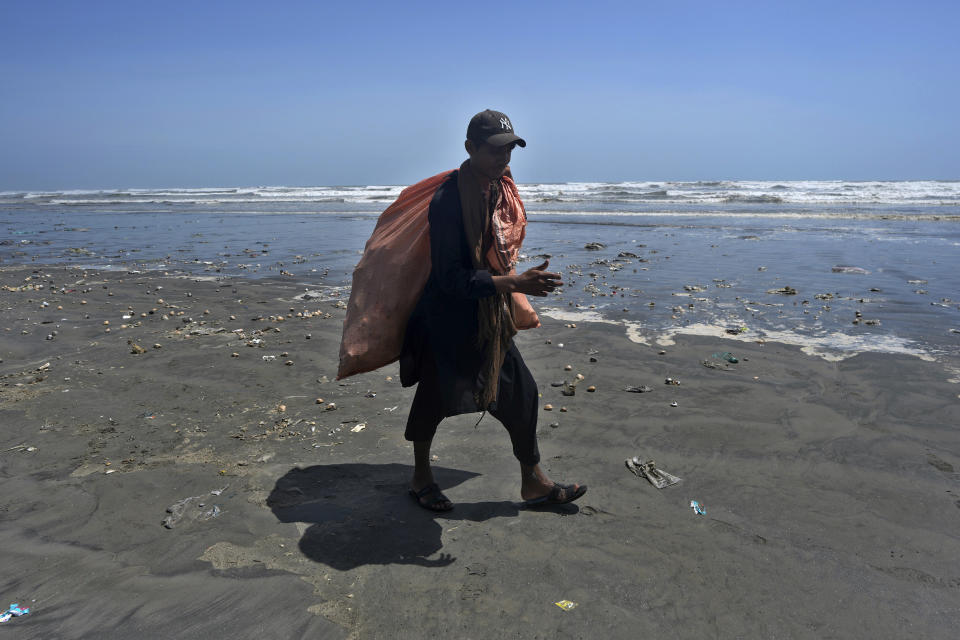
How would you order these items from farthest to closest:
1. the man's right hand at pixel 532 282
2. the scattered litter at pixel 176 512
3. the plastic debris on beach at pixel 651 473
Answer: the plastic debris on beach at pixel 651 473
the scattered litter at pixel 176 512
the man's right hand at pixel 532 282

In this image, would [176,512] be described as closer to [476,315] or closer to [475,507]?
[475,507]

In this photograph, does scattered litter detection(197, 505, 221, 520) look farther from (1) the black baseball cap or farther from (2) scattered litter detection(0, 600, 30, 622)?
(1) the black baseball cap

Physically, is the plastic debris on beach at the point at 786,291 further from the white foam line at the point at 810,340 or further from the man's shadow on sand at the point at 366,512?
the man's shadow on sand at the point at 366,512

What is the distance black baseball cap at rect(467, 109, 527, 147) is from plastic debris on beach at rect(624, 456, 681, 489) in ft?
6.60

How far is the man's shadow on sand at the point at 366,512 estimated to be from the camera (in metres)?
2.76

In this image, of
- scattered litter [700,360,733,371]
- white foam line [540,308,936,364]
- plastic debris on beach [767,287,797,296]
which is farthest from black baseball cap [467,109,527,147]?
plastic debris on beach [767,287,797,296]

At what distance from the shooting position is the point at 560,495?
124 inches

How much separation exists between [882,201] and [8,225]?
36.5 meters

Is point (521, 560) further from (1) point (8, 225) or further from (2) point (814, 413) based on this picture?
(1) point (8, 225)

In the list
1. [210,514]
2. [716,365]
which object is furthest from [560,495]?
[716,365]

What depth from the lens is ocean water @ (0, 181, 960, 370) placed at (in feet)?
22.2

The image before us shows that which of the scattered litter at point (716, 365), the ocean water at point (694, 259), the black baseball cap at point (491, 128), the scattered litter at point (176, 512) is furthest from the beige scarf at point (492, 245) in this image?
the ocean water at point (694, 259)

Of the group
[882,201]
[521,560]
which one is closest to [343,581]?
[521,560]

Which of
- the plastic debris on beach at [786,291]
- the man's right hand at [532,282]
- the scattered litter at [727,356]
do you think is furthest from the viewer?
the plastic debris on beach at [786,291]
